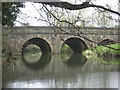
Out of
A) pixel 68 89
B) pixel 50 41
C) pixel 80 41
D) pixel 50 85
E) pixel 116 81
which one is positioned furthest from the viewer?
pixel 80 41

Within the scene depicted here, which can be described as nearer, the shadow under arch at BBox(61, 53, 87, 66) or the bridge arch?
the shadow under arch at BBox(61, 53, 87, 66)

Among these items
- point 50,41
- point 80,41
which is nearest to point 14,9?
point 50,41

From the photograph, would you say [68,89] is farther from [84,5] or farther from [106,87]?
[84,5]

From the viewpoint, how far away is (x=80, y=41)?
79.6ft

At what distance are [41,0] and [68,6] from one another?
35 cm

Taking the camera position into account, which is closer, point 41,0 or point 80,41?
point 41,0

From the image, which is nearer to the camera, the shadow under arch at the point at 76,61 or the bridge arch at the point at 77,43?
the shadow under arch at the point at 76,61

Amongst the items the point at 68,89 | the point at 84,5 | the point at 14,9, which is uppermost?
the point at 14,9

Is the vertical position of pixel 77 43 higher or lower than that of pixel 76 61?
higher

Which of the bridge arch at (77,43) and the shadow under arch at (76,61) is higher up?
the bridge arch at (77,43)

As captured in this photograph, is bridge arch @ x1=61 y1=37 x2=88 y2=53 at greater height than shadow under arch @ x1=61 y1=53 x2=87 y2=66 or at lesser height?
greater

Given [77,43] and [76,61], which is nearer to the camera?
[76,61]

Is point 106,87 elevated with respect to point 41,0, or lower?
lower

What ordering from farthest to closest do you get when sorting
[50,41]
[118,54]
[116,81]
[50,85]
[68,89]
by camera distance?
[50,41], [118,54], [116,81], [50,85], [68,89]
